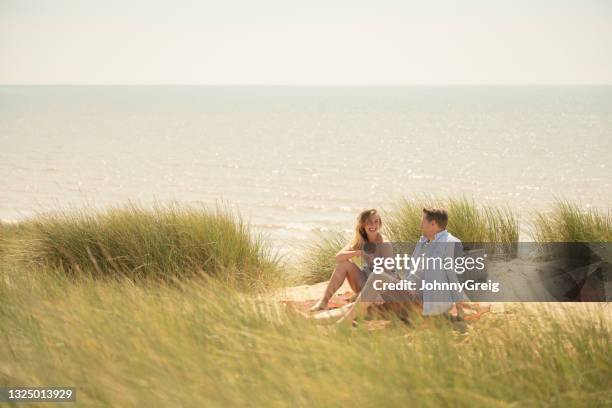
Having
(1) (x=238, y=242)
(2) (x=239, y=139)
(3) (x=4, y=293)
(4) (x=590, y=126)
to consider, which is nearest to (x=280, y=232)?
(1) (x=238, y=242)

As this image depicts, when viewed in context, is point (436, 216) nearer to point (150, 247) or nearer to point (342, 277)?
point (342, 277)

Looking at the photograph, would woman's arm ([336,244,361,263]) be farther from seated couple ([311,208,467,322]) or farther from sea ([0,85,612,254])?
sea ([0,85,612,254])

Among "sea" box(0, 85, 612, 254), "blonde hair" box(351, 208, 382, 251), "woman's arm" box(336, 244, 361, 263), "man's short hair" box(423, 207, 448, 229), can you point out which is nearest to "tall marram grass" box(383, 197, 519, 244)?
"sea" box(0, 85, 612, 254)

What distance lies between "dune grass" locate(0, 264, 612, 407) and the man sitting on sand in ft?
4.19

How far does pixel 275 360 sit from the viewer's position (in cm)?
321

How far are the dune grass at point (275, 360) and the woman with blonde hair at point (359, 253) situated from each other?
6.57 ft

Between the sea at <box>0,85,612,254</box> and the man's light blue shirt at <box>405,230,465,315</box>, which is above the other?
the sea at <box>0,85,612,254</box>

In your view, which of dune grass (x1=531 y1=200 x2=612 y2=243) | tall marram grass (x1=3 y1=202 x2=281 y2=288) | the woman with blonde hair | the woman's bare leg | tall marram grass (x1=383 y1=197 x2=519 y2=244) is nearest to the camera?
the woman with blonde hair

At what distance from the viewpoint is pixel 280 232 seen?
15523 millimetres

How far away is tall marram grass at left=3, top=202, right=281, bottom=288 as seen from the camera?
267 inches

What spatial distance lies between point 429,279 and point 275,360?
7.94ft

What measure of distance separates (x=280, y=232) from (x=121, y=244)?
874 cm

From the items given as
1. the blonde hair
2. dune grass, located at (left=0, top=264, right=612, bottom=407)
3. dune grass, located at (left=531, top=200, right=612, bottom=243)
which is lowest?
dune grass, located at (left=0, top=264, right=612, bottom=407)

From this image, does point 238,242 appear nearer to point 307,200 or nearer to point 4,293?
point 4,293
